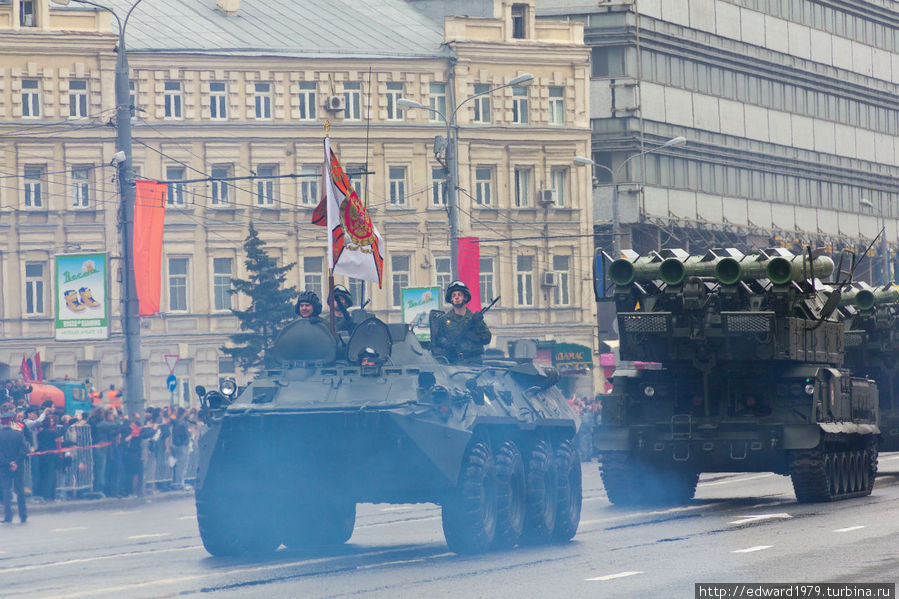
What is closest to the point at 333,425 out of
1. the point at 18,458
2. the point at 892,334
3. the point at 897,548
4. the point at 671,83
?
the point at 897,548

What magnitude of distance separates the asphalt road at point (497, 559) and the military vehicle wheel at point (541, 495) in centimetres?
38

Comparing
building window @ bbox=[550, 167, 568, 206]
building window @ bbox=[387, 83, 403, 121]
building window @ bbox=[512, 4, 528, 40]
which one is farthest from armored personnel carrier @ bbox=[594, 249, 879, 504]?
building window @ bbox=[512, 4, 528, 40]

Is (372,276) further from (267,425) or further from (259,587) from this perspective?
(259,587)

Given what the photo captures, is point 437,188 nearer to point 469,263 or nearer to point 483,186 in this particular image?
point 483,186

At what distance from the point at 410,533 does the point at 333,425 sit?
3.33 metres

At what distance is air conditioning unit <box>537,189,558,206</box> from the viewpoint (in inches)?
2303

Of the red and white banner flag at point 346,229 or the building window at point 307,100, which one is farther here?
the building window at point 307,100

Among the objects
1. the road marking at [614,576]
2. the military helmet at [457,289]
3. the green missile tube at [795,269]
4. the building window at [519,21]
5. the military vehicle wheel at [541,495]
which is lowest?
the road marking at [614,576]

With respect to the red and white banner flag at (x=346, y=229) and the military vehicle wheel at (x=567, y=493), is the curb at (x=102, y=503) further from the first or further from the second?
the military vehicle wheel at (x=567, y=493)

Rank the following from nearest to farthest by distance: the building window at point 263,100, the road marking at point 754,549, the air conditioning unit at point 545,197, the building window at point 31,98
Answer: the road marking at point 754,549
the building window at point 31,98
the building window at point 263,100
the air conditioning unit at point 545,197

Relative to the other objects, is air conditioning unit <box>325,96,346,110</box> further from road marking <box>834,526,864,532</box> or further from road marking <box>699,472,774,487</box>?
road marking <box>834,526,864,532</box>

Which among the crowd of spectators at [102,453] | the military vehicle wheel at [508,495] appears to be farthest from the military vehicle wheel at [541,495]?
the crowd of spectators at [102,453]

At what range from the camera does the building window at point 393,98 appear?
57.0 meters

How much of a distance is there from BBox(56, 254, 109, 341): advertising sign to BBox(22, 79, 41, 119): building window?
83.5 ft
